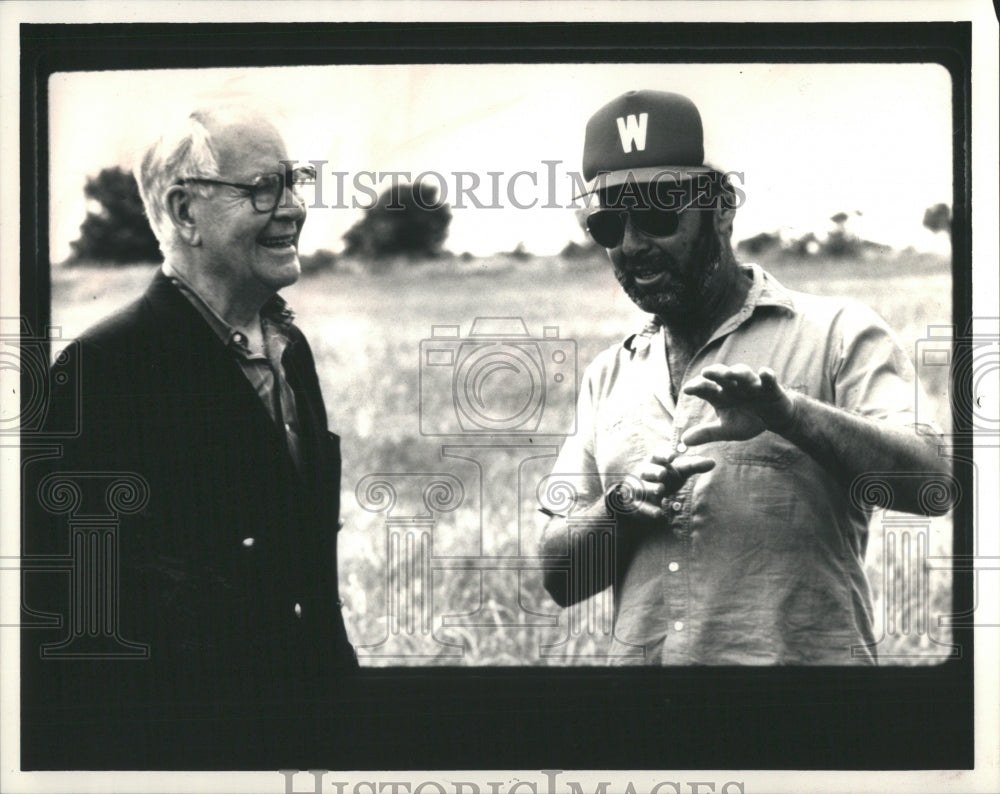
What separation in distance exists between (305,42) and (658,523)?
2.14 m

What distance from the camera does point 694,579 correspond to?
14.1ft

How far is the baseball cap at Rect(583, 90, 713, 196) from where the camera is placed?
4.38 metres

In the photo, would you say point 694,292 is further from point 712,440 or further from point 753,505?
point 753,505

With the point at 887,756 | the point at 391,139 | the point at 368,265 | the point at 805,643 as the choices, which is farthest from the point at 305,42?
the point at 887,756

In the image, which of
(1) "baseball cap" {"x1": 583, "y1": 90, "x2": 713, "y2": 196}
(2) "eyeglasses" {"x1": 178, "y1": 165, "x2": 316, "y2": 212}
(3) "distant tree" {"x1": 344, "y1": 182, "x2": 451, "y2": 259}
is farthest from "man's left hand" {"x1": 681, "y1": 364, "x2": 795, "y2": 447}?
(2) "eyeglasses" {"x1": 178, "y1": 165, "x2": 316, "y2": 212}

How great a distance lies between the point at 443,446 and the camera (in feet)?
14.5

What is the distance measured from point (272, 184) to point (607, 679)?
6.99ft

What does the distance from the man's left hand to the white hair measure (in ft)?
6.36

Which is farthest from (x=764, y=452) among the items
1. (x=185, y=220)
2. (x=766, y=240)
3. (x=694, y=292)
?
(x=185, y=220)

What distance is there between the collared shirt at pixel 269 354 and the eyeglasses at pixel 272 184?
1.08 ft

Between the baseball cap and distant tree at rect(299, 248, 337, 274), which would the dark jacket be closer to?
distant tree at rect(299, 248, 337, 274)

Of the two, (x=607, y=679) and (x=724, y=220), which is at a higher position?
(x=724, y=220)

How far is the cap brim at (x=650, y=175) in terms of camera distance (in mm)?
4359

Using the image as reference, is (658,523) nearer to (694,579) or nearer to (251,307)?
(694,579)
